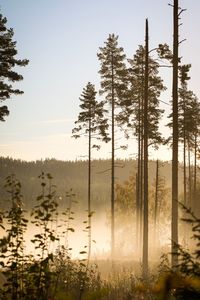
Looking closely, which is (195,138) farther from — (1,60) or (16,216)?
(16,216)

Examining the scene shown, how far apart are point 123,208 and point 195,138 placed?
13.2 meters

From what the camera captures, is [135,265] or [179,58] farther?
[135,265]

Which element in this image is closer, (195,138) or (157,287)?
(157,287)

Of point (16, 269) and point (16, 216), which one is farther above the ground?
point (16, 216)

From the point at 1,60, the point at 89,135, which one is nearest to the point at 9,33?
the point at 1,60

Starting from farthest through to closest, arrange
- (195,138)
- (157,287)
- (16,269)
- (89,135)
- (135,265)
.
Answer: (195,138) < (89,135) < (135,265) < (16,269) < (157,287)

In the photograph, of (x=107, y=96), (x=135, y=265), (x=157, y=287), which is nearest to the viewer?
Result: (x=157, y=287)

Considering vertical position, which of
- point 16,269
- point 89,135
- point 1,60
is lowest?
point 16,269

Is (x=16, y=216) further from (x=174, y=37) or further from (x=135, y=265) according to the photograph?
(x=135, y=265)

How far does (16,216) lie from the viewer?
673cm

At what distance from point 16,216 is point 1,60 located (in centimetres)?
2039

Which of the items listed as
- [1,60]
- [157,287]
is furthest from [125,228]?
[157,287]

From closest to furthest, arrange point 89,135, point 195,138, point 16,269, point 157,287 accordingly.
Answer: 1. point 157,287
2. point 16,269
3. point 89,135
4. point 195,138

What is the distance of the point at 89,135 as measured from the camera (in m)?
40.8
